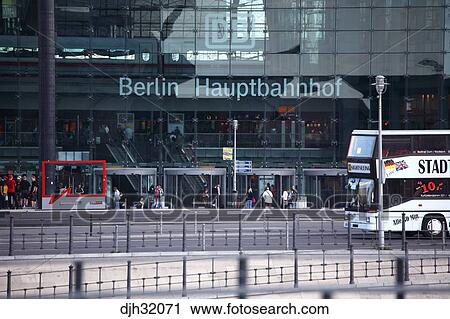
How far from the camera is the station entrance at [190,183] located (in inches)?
1719

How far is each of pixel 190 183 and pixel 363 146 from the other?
15232 millimetres

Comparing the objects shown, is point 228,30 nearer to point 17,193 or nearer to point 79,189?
point 79,189

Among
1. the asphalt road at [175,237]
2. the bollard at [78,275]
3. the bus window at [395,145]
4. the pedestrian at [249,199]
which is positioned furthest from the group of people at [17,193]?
the bollard at [78,275]

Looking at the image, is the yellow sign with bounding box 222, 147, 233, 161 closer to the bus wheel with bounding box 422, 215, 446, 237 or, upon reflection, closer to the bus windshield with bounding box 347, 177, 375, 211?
the bus windshield with bounding box 347, 177, 375, 211

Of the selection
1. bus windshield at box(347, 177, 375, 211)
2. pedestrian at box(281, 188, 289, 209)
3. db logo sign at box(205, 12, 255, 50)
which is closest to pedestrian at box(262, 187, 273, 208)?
pedestrian at box(281, 188, 289, 209)

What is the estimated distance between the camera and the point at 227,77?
44.2 meters

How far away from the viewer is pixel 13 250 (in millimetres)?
23500

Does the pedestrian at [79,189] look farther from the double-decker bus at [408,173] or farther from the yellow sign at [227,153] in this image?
the double-decker bus at [408,173]

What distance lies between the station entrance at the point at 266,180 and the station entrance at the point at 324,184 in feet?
2.58

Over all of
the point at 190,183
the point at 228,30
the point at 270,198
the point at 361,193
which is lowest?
the point at 270,198

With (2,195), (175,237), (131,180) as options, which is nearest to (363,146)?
(175,237)

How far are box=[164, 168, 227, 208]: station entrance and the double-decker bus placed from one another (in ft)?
44.3

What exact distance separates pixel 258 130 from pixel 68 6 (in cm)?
998
